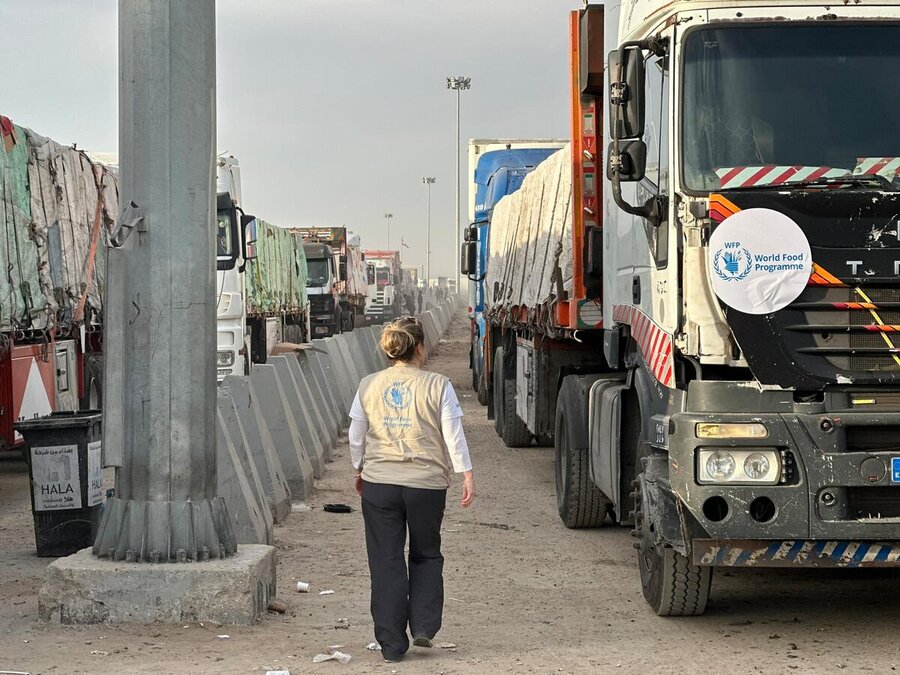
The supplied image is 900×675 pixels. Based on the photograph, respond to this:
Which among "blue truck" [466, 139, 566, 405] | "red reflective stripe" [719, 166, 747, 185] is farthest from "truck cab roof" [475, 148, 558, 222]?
"red reflective stripe" [719, 166, 747, 185]

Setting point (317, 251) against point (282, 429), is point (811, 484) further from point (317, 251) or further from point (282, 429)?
point (317, 251)

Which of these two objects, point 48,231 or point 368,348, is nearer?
point 48,231

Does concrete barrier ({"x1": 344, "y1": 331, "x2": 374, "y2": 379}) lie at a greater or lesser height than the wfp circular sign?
lesser

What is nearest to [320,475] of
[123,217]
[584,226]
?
[584,226]

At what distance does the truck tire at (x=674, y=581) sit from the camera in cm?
749

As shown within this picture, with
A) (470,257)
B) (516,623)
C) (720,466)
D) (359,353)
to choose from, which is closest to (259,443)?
(516,623)

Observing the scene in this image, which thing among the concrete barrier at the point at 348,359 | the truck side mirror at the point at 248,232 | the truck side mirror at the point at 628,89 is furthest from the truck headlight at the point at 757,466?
the concrete barrier at the point at 348,359

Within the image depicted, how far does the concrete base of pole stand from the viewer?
23.4 feet

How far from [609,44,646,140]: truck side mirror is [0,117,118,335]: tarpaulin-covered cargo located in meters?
6.18

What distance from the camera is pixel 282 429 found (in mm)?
12297

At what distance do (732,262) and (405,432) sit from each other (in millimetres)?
1712

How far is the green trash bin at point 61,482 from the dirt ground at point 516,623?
0.74ft

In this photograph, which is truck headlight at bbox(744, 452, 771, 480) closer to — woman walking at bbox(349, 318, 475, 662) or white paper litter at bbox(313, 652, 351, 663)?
woman walking at bbox(349, 318, 475, 662)

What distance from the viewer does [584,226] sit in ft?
33.1
